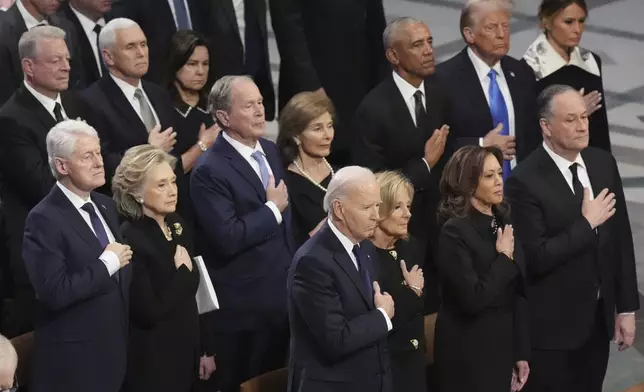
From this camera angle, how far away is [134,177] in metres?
5.01

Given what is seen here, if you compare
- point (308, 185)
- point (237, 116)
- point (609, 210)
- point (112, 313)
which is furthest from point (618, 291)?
point (112, 313)

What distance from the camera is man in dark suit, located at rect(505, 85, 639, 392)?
18.0 feet

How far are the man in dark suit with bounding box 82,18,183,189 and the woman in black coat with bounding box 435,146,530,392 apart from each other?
4.56 feet

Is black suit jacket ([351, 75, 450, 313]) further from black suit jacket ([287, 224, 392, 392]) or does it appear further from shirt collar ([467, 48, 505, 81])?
black suit jacket ([287, 224, 392, 392])

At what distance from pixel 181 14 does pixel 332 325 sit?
106 inches

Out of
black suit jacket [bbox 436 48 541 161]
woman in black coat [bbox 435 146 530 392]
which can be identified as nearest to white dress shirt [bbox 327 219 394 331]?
woman in black coat [bbox 435 146 530 392]

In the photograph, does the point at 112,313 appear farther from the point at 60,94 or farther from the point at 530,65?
the point at 530,65

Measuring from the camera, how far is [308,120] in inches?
222

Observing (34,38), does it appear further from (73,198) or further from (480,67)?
(480,67)

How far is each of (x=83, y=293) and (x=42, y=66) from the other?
1302 mm

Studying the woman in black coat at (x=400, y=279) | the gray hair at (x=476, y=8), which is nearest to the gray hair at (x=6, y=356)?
the woman in black coat at (x=400, y=279)

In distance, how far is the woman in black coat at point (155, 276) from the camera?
503 centimetres

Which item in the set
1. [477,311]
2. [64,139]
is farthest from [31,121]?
[477,311]

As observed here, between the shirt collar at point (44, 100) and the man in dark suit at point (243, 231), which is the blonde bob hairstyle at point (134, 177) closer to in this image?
the man in dark suit at point (243, 231)
